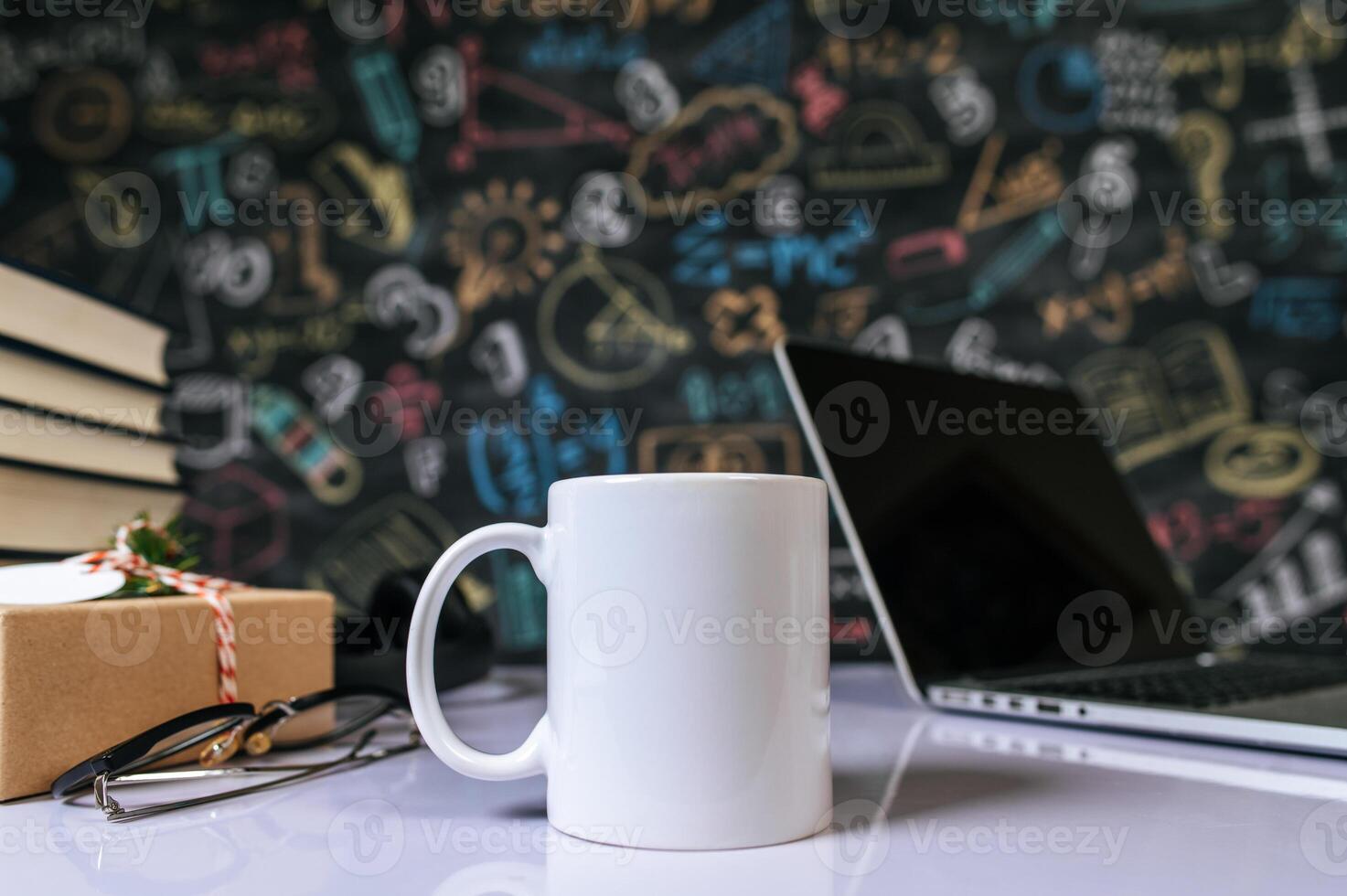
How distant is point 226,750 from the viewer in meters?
0.49

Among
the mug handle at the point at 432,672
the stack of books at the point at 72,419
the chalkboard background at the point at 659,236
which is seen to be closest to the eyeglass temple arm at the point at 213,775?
the mug handle at the point at 432,672

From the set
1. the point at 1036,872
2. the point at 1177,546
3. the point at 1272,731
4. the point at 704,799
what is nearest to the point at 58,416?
the point at 704,799

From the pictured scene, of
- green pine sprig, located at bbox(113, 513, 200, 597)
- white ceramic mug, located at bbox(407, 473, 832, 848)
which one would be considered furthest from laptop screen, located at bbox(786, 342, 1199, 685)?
green pine sprig, located at bbox(113, 513, 200, 597)

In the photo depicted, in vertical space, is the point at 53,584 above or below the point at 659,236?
below

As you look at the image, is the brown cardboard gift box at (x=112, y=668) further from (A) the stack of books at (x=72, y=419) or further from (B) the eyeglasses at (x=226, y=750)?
(A) the stack of books at (x=72, y=419)

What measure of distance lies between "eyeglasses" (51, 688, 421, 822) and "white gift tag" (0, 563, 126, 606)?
0.26 ft

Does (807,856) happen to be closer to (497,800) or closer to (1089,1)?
(497,800)

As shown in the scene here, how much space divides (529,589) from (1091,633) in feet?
1.77

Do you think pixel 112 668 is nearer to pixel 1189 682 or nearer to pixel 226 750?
pixel 226 750

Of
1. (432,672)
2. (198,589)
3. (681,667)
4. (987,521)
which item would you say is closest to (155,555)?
(198,589)

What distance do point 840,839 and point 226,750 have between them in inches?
12.4

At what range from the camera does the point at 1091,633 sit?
2.73ft

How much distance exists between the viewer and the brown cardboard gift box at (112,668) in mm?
421

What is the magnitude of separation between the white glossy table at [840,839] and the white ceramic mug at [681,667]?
18 mm
